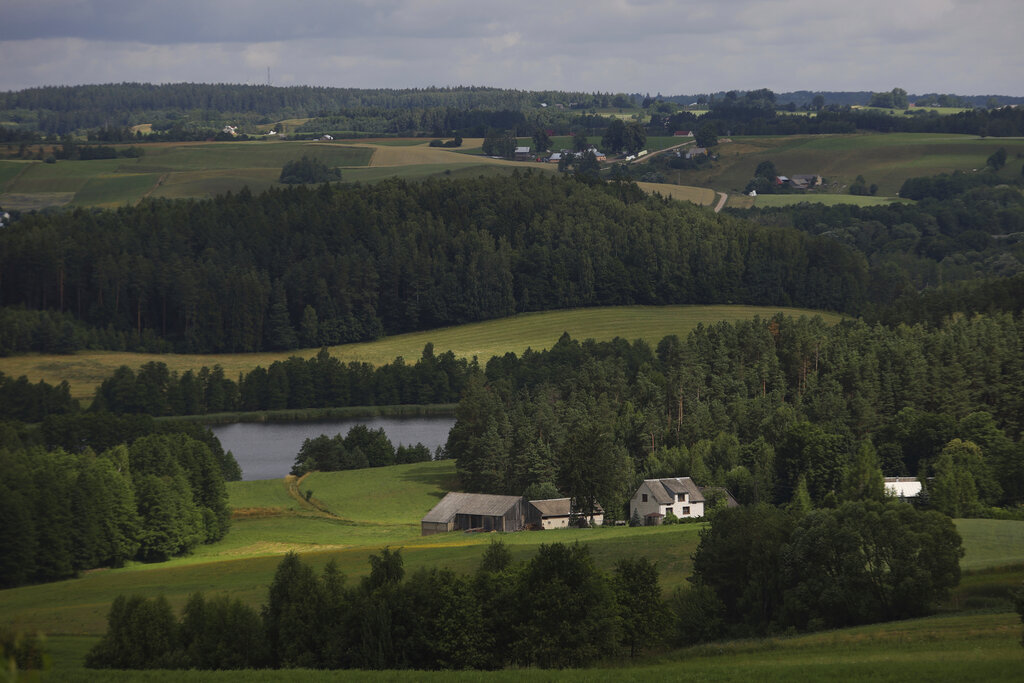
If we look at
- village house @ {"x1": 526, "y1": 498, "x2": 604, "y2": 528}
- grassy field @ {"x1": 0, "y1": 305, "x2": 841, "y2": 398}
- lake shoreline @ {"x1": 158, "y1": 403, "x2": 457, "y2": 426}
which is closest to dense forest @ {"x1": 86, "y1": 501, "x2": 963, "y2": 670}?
village house @ {"x1": 526, "y1": 498, "x2": 604, "y2": 528}

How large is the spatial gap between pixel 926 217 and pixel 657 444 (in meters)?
123

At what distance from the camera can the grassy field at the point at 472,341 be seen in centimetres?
12169

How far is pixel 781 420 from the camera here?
79750 millimetres

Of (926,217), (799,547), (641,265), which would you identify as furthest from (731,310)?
(799,547)

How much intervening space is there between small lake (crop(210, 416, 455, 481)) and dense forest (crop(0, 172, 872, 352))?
27376 millimetres

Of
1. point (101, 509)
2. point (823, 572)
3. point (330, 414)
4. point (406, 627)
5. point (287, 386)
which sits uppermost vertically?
point (823, 572)

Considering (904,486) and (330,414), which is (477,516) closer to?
(904,486)

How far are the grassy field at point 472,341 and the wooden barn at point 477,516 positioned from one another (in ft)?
182

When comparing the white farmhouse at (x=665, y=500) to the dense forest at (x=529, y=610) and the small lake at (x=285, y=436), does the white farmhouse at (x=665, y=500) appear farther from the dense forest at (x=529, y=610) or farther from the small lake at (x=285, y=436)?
the small lake at (x=285, y=436)

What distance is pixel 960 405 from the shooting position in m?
82.1

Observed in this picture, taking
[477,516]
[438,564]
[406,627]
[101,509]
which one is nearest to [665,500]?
[477,516]

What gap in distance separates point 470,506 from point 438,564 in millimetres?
18796

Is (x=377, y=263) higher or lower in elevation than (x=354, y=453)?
higher

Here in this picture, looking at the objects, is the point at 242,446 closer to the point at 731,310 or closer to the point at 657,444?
the point at 657,444
